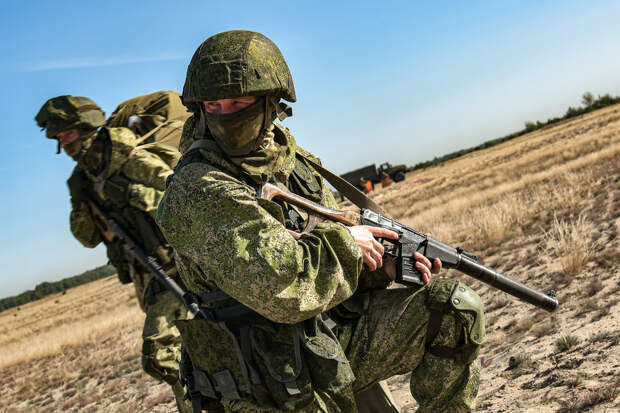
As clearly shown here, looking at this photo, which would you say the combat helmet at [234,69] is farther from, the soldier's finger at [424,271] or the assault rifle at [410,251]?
the soldier's finger at [424,271]

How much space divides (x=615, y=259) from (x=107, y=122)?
5.78 meters

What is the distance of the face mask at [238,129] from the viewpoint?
2.49m

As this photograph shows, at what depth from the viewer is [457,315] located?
8.89ft

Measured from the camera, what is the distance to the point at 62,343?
543 inches

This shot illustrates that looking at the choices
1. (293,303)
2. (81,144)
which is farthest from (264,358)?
(81,144)

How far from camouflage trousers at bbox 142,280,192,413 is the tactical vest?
7.46 feet

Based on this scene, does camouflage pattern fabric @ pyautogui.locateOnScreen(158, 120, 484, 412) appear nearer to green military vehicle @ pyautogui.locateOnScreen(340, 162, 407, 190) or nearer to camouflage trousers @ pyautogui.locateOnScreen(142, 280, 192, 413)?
camouflage trousers @ pyautogui.locateOnScreen(142, 280, 192, 413)

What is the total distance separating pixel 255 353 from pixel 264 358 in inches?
3.0

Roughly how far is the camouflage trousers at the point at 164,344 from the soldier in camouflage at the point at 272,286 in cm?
202

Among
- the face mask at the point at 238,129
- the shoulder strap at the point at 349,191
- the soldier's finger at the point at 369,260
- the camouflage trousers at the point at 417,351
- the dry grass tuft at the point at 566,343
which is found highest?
the face mask at the point at 238,129

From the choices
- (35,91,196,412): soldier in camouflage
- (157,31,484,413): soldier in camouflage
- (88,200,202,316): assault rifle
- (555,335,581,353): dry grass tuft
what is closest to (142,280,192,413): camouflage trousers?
(35,91,196,412): soldier in camouflage

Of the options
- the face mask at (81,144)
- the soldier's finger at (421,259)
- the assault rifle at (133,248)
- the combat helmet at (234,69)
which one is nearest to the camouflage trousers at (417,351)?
the soldier's finger at (421,259)

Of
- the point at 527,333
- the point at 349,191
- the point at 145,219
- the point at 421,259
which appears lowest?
the point at 527,333

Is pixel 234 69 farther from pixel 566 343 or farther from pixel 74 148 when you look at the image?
pixel 74 148
